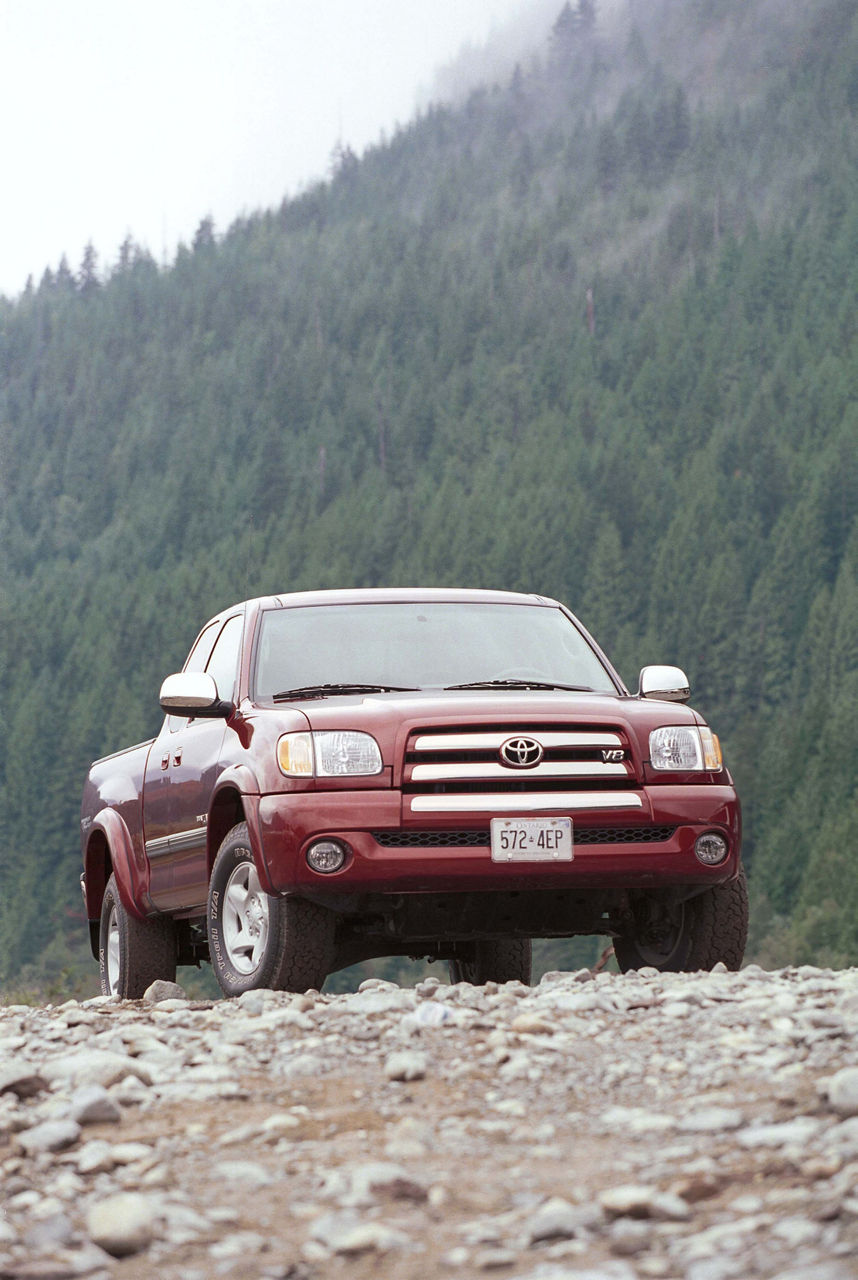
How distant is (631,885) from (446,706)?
1.04m

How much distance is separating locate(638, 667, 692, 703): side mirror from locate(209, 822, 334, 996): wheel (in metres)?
1.98

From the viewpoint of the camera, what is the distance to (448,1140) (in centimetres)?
457

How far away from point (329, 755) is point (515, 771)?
0.74 metres

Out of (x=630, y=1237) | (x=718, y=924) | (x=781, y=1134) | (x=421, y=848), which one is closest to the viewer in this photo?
(x=630, y=1237)

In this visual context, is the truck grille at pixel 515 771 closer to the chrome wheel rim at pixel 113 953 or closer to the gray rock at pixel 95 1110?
the gray rock at pixel 95 1110

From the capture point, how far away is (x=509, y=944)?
405 inches

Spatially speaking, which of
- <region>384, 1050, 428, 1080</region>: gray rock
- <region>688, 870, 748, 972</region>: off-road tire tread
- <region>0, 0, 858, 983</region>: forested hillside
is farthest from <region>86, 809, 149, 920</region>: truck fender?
<region>0, 0, 858, 983</region>: forested hillside

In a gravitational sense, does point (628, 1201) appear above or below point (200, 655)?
below

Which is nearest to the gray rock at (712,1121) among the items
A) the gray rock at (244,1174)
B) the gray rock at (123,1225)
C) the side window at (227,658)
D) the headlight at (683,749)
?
the gray rock at (244,1174)

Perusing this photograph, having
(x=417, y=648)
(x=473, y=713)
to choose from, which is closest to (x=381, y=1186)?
(x=473, y=713)

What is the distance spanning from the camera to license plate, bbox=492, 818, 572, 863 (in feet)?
23.1

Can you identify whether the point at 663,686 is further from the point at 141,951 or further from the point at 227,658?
the point at 141,951

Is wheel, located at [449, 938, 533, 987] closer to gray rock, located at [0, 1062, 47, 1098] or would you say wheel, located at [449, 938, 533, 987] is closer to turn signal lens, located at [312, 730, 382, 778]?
turn signal lens, located at [312, 730, 382, 778]

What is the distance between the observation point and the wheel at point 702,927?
25.5 feet
